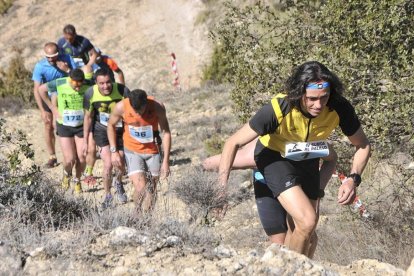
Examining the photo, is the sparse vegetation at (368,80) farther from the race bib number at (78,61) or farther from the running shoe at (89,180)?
the race bib number at (78,61)

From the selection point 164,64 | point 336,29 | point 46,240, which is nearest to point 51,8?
point 164,64

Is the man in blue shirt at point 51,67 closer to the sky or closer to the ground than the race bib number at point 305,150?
closer to the ground

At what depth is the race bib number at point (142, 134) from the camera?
26.2ft

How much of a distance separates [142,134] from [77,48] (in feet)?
13.1

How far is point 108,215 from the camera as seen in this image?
5141 mm

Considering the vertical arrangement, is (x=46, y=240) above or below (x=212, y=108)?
above

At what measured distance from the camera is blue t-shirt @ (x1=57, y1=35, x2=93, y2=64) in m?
11.5

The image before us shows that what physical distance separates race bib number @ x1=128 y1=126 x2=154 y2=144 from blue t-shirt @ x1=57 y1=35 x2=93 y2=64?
3.81m

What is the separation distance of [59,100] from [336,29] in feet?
13.9

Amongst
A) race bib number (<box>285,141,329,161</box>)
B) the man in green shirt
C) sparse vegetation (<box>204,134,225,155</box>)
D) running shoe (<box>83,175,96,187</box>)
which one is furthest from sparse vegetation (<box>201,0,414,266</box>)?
sparse vegetation (<box>204,134,225,155</box>)

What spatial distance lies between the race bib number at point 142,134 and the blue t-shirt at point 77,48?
3805 millimetres

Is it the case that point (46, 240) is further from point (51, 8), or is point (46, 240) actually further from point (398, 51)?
point (51, 8)

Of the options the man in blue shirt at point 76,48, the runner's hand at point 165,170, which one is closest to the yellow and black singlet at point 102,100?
the runner's hand at point 165,170

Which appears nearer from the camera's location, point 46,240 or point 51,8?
point 46,240
